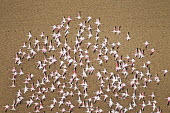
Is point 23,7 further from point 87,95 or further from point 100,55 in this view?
point 87,95

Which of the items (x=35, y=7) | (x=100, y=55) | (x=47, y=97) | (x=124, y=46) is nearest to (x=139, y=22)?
(x=124, y=46)

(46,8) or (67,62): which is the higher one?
(46,8)

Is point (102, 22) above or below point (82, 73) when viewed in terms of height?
above

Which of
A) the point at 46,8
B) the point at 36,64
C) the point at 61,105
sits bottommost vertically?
the point at 61,105
